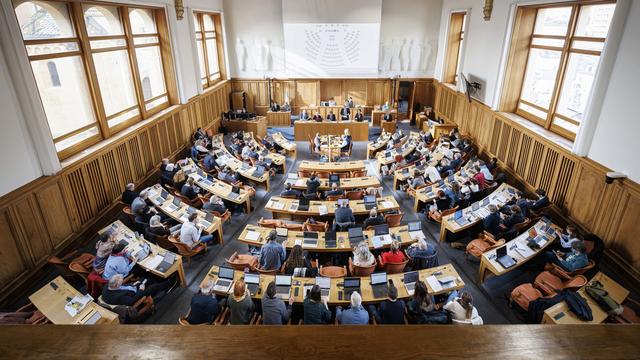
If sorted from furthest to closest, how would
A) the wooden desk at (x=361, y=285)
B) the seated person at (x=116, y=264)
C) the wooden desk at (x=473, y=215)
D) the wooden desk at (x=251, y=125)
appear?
1. the wooden desk at (x=251, y=125)
2. the wooden desk at (x=473, y=215)
3. the seated person at (x=116, y=264)
4. the wooden desk at (x=361, y=285)

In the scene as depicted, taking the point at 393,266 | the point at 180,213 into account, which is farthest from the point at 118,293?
the point at 393,266

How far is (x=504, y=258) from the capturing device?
6.98 m

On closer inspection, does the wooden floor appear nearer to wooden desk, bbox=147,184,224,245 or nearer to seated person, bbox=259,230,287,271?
seated person, bbox=259,230,287,271

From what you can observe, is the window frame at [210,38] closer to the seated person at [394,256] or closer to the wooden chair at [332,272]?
the wooden chair at [332,272]

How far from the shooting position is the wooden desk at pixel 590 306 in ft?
17.9

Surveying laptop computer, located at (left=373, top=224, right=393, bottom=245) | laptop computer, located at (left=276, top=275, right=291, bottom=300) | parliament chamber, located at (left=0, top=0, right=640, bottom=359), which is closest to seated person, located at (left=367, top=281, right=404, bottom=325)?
parliament chamber, located at (left=0, top=0, right=640, bottom=359)

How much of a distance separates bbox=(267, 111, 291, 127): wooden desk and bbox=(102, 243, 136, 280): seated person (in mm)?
12888

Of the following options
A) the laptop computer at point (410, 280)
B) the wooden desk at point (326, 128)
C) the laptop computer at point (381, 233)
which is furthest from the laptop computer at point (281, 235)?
the wooden desk at point (326, 128)

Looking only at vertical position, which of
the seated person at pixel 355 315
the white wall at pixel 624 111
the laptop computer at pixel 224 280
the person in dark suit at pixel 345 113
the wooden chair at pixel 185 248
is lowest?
the wooden chair at pixel 185 248

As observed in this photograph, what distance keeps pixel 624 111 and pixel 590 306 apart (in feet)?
13.1

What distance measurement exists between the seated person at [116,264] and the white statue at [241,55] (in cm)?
1492

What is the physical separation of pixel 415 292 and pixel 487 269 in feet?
8.64

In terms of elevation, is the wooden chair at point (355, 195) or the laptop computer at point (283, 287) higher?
the wooden chair at point (355, 195)

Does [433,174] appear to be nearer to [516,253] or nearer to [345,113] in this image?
[516,253]
